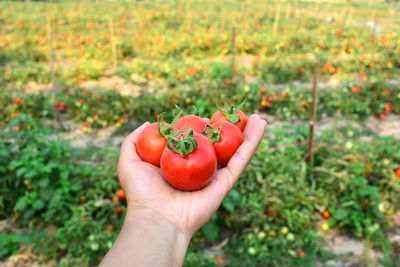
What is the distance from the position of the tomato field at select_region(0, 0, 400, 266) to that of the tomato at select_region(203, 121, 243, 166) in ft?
0.84

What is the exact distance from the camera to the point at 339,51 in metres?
8.38

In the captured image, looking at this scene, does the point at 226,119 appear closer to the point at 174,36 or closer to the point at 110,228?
the point at 110,228

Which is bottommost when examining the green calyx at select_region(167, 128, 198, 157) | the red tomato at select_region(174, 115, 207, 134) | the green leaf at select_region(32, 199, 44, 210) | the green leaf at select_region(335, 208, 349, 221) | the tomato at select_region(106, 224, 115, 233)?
the tomato at select_region(106, 224, 115, 233)

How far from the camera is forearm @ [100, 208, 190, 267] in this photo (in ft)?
3.46

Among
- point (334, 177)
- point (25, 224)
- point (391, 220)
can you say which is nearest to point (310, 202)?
point (334, 177)

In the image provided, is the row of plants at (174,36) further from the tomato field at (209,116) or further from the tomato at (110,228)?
the tomato at (110,228)

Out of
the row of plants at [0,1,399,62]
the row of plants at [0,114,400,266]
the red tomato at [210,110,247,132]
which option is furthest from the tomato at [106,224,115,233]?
the row of plants at [0,1,399,62]

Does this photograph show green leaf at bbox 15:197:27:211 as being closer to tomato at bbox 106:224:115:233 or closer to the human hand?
tomato at bbox 106:224:115:233

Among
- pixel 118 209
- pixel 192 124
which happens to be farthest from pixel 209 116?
pixel 192 124

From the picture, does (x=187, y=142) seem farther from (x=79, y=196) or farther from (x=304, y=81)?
(x=304, y=81)

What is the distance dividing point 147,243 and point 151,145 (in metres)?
0.50

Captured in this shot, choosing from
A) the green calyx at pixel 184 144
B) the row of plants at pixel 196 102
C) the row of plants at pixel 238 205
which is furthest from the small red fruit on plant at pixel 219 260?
the row of plants at pixel 196 102

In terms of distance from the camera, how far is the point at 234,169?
60.6 inches

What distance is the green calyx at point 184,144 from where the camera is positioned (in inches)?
51.1
